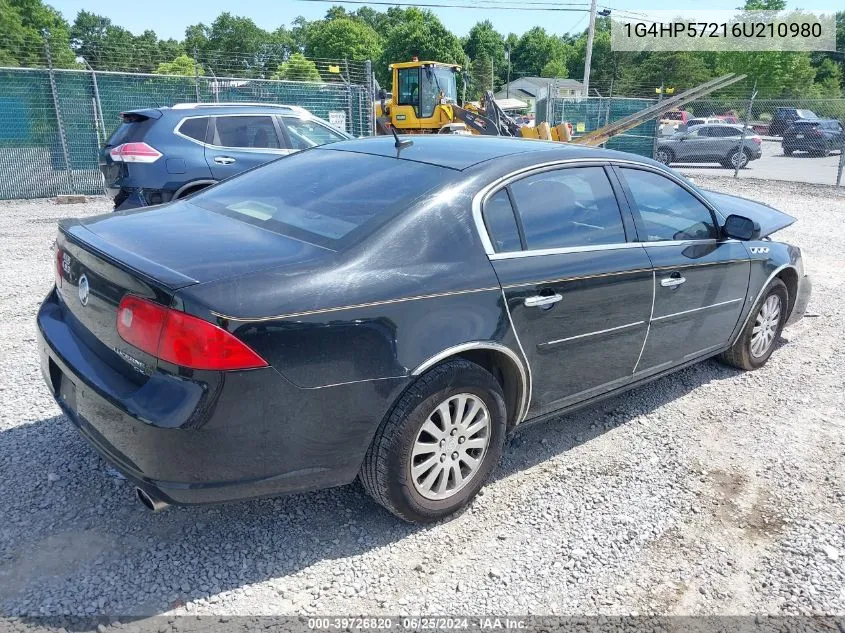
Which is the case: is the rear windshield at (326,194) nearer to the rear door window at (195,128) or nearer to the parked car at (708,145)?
the rear door window at (195,128)

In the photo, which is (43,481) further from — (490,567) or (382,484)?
(490,567)

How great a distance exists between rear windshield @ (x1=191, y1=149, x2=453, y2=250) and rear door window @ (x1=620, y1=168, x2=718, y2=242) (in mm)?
1295

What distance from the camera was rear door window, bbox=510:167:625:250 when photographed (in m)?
3.26

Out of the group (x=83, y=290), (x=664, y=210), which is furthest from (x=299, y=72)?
(x=83, y=290)

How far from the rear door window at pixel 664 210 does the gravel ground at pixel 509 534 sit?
3.81 feet

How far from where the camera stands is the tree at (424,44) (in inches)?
2886

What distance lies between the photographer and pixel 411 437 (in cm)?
276

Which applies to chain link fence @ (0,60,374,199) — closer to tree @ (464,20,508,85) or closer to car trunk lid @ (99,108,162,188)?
car trunk lid @ (99,108,162,188)

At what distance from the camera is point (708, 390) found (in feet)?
15.3

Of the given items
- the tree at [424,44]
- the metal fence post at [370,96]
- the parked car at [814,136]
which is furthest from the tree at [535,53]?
the metal fence post at [370,96]

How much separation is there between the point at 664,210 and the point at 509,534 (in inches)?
85.4

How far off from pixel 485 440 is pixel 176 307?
151 cm

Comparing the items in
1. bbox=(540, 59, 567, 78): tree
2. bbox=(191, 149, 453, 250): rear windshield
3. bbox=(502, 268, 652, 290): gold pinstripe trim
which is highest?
bbox=(540, 59, 567, 78): tree

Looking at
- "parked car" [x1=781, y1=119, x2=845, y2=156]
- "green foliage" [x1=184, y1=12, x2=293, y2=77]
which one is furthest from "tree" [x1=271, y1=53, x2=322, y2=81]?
"green foliage" [x1=184, y1=12, x2=293, y2=77]
